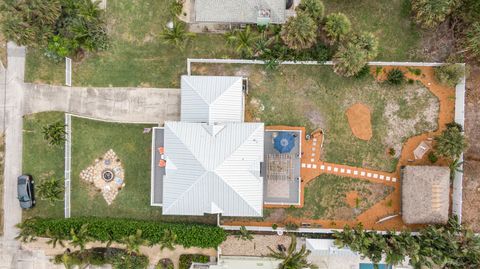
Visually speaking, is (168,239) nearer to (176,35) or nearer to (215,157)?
(215,157)

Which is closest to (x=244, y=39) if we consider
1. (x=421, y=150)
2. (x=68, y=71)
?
(x=68, y=71)

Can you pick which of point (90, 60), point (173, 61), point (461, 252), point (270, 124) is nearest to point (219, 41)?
point (173, 61)

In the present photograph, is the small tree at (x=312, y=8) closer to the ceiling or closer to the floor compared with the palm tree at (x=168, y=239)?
closer to the ceiling

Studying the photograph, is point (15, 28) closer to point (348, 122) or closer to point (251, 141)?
point (251, 141)

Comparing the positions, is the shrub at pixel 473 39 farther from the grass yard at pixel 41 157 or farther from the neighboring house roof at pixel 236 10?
the grass yard at pixel 41 157

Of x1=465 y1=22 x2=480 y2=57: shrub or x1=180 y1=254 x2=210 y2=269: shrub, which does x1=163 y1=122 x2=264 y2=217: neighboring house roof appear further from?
x1=465 y1=22 x2=480 y2=57: shrub

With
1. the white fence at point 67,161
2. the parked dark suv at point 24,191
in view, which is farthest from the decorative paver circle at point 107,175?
the parked dark suv at point 24,191

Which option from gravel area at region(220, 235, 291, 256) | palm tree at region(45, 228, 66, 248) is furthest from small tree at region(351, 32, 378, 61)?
palm tree at region(45, 228, 66, 248)
